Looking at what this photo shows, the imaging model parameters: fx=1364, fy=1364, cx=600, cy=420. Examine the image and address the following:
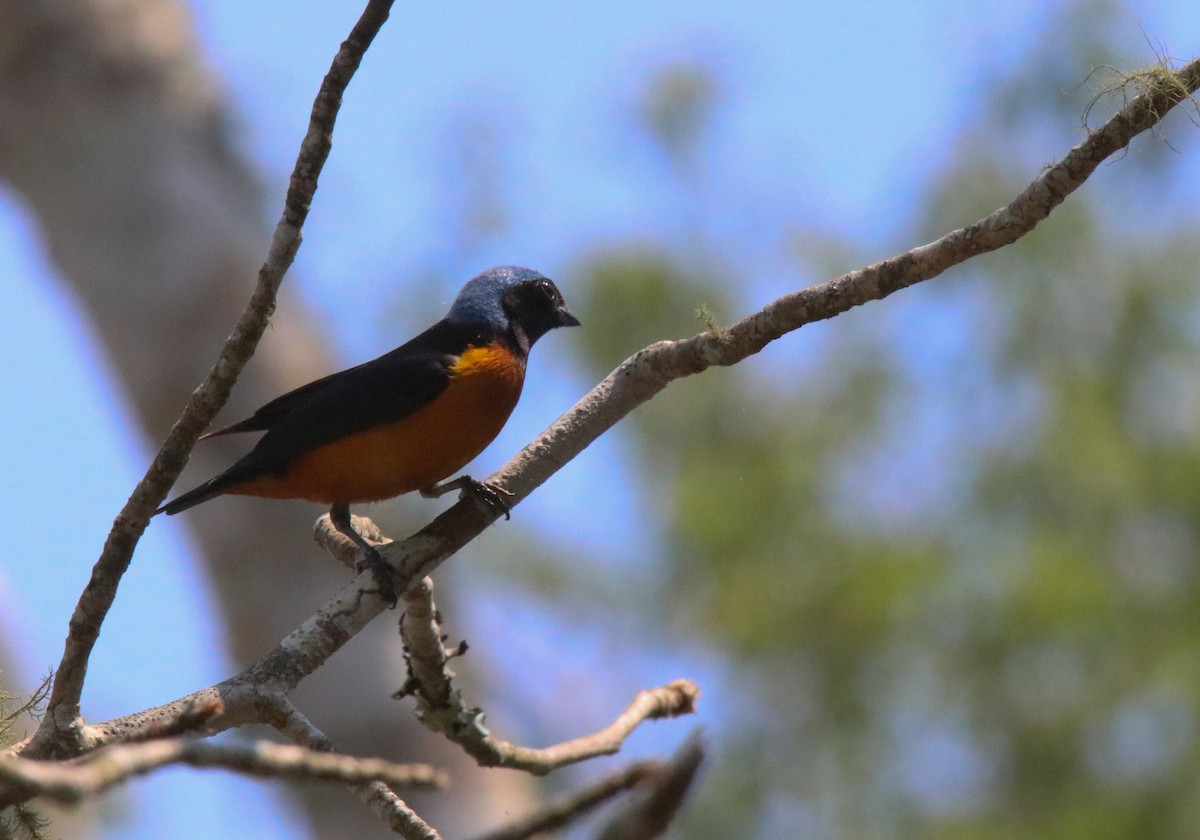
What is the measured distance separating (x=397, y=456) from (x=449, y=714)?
179 cm

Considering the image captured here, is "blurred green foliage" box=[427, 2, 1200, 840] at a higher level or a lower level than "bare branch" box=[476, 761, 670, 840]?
higher

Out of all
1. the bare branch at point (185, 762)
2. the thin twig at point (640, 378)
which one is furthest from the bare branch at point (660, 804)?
the thin twig at point (640, 378)

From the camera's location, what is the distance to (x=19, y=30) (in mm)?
9625

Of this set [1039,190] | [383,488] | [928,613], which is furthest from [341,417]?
[928,613]

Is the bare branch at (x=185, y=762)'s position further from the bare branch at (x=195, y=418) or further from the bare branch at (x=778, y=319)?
the bare branch at (x=778, y=319)

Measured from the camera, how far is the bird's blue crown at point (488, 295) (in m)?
5.99

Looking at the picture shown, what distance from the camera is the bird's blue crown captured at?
5.99 meters

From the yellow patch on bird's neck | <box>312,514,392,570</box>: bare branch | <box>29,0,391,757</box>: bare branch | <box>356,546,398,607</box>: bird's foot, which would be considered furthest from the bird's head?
<box>29,0,391,757</box>: bare branch

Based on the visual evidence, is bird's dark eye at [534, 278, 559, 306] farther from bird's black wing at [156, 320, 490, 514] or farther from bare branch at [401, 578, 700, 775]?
bare branch at [401, 578, 700, 775]

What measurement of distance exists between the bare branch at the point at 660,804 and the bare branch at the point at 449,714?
1428mm

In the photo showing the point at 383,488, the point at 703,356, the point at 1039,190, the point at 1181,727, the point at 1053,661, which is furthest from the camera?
the point at 1053,661

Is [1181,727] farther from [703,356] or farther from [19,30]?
[19,30]

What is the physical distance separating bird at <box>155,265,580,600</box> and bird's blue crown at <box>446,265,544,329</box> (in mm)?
377

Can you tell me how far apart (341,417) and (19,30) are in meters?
5.99
